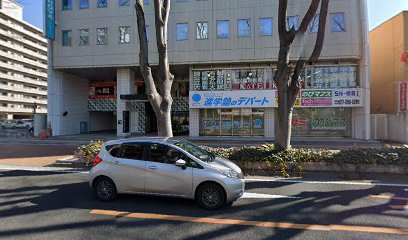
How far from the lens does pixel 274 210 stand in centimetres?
570

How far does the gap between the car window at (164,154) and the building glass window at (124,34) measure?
741 inches

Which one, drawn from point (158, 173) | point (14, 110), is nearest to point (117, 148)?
point (158, 173)

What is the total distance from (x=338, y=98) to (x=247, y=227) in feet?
61.9

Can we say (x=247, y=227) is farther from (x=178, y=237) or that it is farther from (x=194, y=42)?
(x=194, y=42)

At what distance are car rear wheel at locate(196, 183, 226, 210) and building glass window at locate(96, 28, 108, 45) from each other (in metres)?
20.9

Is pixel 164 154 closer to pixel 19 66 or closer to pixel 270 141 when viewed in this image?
pixel 270 141

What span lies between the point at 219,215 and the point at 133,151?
96.3 inches

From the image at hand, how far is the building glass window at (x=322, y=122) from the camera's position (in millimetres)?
21886

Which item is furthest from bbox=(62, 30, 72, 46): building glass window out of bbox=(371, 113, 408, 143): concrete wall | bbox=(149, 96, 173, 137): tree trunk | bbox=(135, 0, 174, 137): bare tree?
bbox=(371, 113, 408, 143): concrete wall

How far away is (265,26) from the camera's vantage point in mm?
21312

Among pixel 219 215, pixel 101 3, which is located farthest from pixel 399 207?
pixel 101 3

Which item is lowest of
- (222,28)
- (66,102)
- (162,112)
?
(162,112)

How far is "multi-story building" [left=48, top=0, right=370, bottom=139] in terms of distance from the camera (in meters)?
20.8

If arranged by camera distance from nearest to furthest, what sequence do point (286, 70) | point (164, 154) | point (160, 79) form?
point (164, 154) → point (286, 70) → point (160, 79)
